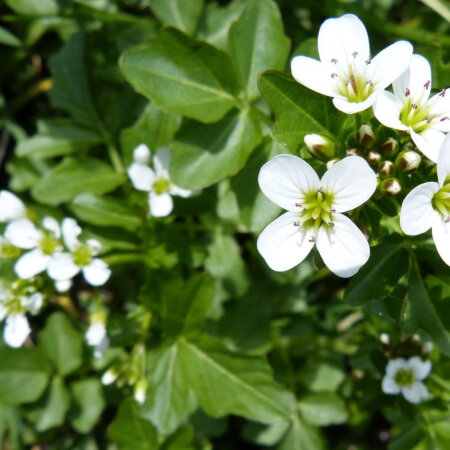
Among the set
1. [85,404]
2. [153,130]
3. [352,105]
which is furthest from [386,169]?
[85,404]

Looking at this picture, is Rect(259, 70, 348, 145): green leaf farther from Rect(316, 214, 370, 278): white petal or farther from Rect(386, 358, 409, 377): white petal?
Rect(386, 358, 409, 377): white petal

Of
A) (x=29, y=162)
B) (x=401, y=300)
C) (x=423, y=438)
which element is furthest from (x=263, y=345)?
(x=29, y=162)

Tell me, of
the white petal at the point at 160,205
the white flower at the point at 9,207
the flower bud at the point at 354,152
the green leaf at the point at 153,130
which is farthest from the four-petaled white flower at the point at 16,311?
the flower bud at the point at 354,152

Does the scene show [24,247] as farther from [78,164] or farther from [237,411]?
[237,411]

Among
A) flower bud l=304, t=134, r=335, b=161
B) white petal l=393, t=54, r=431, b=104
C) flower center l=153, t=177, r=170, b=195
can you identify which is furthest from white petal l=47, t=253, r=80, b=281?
white petal l=393, t=54, r=431, b=104

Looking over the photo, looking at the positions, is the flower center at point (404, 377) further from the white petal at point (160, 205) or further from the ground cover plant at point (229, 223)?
the white petal at point (160, 205)
